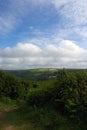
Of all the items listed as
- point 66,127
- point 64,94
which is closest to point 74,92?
point 64,94

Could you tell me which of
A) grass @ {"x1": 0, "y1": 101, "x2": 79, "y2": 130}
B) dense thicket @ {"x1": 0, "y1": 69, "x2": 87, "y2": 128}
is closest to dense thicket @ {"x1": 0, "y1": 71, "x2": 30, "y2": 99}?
dense thicket @ {"x1": 0, "y1": 69, "x2": 87, "y2": 128}

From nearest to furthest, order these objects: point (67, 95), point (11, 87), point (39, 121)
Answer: point (39, 121), point (67, 95), point (11, 87)

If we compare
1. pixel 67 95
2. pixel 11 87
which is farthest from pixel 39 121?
pixel 11 87

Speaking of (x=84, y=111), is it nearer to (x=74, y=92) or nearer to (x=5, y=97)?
(x=74, y=92)

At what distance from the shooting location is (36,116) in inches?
552

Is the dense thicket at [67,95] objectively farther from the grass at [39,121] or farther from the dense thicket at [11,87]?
the dense thicket at [11,87]

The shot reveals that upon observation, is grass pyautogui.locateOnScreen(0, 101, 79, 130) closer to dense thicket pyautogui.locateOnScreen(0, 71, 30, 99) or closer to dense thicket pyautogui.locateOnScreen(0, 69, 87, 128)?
dense thicket pyautogui.locateOnScreen(0, 69, 87, 128)

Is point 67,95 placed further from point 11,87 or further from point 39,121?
point 11,87

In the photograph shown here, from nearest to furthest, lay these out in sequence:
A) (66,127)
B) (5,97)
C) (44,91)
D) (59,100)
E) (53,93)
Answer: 1. (66,127)
2. (59,100)
3. (53,93)
4. (44,91)
5. (5,97)

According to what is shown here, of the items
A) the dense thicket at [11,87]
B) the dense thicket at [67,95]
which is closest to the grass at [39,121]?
the dense thicket at [67,95]

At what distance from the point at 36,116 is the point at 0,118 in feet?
9.33

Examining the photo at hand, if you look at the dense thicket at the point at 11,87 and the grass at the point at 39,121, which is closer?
the grass at the point at 39,121

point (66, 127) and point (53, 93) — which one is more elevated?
point (53, 93)

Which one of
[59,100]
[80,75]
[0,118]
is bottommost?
[0,118]
